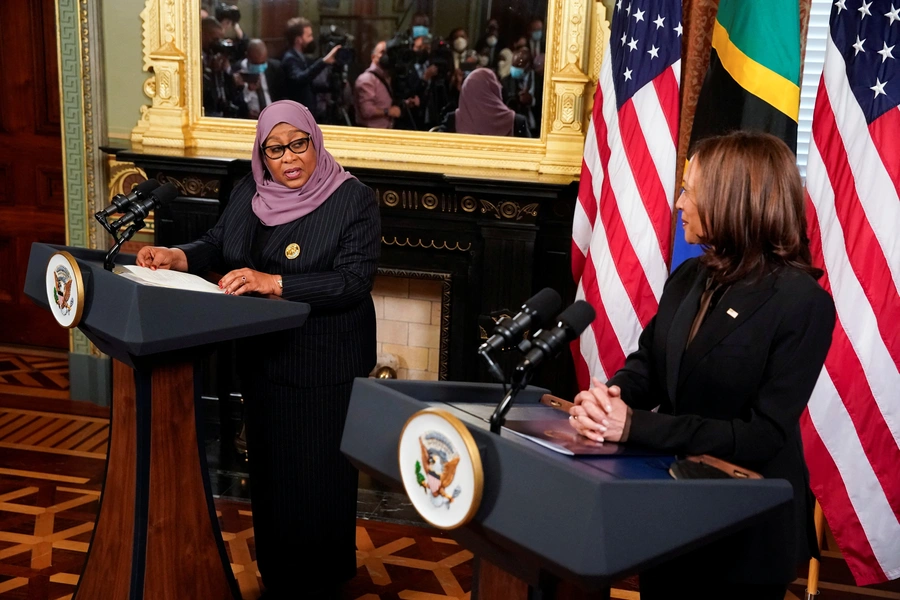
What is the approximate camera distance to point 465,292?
445 centimetres

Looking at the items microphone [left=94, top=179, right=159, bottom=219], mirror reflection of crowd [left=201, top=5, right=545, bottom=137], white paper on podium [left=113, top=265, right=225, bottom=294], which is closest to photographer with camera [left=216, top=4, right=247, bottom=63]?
mirror reflection of crowd [left=201, top=5, right=545, bottom=137]

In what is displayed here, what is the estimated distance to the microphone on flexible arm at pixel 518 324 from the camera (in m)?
1.47

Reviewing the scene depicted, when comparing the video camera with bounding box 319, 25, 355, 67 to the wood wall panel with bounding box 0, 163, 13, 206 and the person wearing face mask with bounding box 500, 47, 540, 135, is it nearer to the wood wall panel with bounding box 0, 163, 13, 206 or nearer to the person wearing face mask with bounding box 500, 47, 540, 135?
the person wearing face mask with bounding box 500, 47, 540, 135

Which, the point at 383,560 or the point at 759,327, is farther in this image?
the point at 383,560

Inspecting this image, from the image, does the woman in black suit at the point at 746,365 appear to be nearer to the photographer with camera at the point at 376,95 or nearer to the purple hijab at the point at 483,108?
the purple hijab at the point at 483,108

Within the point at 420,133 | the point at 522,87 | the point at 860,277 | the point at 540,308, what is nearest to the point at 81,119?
the point at 420,133

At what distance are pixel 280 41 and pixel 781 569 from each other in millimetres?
3570

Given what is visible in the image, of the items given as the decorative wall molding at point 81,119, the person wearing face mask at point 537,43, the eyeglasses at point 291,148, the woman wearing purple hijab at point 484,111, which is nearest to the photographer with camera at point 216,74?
the decorative wall molding at point 81,119

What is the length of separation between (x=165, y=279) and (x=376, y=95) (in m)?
2.25

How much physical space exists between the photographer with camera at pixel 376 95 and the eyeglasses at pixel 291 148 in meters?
1.74

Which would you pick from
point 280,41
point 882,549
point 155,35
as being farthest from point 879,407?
point 155,35

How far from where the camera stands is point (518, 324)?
4.85 ft

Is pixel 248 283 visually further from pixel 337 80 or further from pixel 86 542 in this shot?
pixel 337 80

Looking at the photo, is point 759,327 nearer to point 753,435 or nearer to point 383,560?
point 753,435
